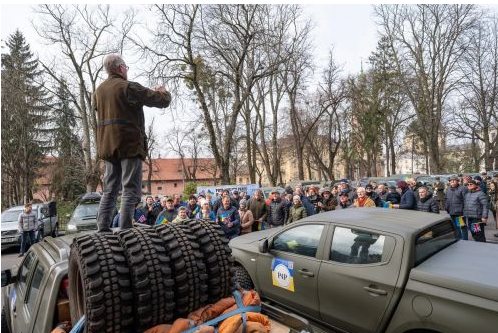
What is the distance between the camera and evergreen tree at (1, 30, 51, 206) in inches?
941

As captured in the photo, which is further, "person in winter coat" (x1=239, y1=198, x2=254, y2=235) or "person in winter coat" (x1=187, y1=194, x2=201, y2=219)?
"person in winter coat" (x1=187, y1=194, x2=201, y2=219)

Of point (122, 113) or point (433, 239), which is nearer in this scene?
point (122, 113)

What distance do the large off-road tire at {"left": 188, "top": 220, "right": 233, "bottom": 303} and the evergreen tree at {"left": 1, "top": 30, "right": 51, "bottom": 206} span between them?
26389 millimetres

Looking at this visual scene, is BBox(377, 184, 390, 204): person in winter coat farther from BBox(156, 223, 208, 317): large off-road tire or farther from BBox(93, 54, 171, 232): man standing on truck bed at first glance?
BBox(156, 223, 208, 317): large off-road tire

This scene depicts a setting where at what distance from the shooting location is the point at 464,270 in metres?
3.19

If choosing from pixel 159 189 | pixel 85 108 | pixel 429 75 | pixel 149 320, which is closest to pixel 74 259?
pixel 149 320

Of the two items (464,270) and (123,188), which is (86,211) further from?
(464,270)

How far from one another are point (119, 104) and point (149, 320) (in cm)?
168

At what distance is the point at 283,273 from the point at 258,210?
16.9 feet

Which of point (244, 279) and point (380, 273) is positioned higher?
point (380, 273)

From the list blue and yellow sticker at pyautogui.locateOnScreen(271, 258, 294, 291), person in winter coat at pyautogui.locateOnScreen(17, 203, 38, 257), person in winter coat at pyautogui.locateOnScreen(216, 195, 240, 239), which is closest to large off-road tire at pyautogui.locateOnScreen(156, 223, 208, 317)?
blue and yellow sticker at pyautogui.locateOnScreen(271, 258, 294, 291)

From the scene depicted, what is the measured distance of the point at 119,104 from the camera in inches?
106

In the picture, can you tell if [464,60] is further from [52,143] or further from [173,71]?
[52,143]

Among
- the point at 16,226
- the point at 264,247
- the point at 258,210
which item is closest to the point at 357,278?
the point at 264,247
